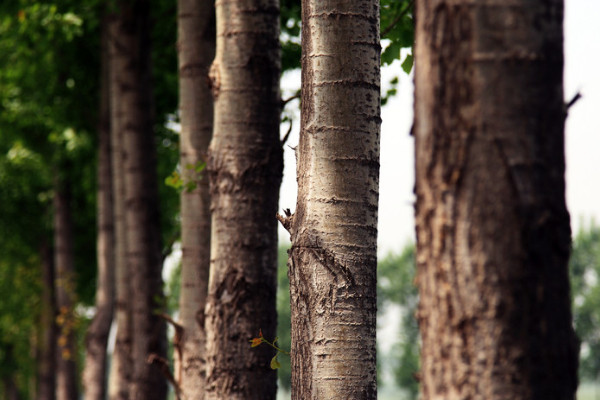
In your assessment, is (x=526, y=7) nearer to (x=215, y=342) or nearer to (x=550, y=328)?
(x=550, y=328)

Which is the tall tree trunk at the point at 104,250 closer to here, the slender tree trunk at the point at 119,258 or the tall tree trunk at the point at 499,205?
the slender tree trunk at the point at 119,258

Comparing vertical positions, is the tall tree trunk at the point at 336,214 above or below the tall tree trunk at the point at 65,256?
below

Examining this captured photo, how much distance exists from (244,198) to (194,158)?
1577 millimetres

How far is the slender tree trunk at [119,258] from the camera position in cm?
1257

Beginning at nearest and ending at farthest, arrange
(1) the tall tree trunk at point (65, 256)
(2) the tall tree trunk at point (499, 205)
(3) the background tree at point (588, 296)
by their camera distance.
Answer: (2) the tall tree trunk at point (499, 205)
(1) the tall tree trunk at point (65, 256)
(3) the background tree at point (588, 296)

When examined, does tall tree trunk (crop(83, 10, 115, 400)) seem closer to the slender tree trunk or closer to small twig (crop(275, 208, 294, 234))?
the slender tree trunk

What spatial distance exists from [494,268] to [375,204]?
1.89 meters

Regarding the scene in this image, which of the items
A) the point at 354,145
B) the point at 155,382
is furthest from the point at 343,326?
the point at 155,382

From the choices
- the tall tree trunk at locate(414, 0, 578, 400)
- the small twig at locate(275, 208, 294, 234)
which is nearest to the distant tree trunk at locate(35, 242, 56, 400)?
the small twig at locate(275, 208, 294, 234)

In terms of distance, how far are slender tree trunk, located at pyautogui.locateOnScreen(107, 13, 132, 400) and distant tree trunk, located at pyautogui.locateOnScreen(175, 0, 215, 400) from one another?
5.26 m

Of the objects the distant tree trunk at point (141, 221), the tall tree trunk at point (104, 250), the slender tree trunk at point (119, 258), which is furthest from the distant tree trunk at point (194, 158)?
the tall tree trunk at point (104, 250)

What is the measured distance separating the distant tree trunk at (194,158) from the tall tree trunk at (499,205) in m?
4.89

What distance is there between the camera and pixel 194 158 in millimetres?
7121

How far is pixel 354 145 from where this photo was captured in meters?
3.98
